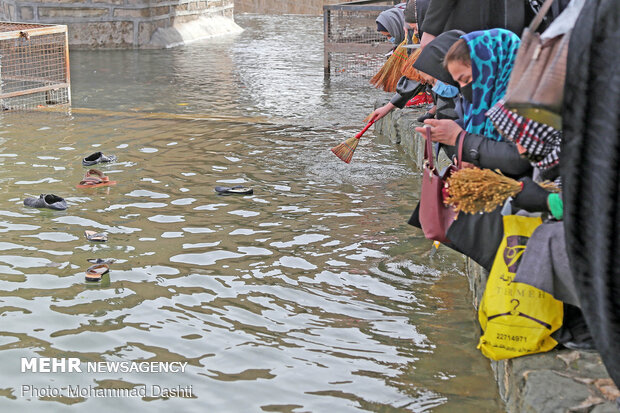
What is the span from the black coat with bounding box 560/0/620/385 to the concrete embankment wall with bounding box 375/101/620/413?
621 mm

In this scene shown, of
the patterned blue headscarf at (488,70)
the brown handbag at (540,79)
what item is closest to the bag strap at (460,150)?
the patterned blue headscarf at (488,70)

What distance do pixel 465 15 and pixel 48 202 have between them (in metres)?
3.40

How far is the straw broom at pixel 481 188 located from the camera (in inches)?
152

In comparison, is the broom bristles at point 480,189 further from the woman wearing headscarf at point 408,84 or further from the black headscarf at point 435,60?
the woman wearing headscarf at point 408,84

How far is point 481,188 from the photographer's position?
3.86 m

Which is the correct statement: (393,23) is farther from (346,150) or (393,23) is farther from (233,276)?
(233,276)

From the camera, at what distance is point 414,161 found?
8477mm

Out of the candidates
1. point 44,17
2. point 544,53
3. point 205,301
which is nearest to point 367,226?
point 205,301

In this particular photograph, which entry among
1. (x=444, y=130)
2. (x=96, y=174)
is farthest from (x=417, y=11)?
(x=444, y=130)

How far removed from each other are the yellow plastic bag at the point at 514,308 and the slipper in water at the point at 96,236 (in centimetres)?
294

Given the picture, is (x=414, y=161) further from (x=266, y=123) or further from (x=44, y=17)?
(x=44, y=17)

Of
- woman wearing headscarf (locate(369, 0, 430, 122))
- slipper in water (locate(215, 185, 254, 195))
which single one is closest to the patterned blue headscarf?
woman wearing headscarf (locate(369, 0, 430, 122))

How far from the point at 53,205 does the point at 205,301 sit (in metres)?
2.12

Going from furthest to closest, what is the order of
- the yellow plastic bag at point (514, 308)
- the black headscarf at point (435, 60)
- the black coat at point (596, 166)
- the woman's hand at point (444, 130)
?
the black headscarf at point (435, 60) → the woman's hand at point (444, 130) → the yellow plastic bag at point (514, 308) → the black coat at point (596, 166)
